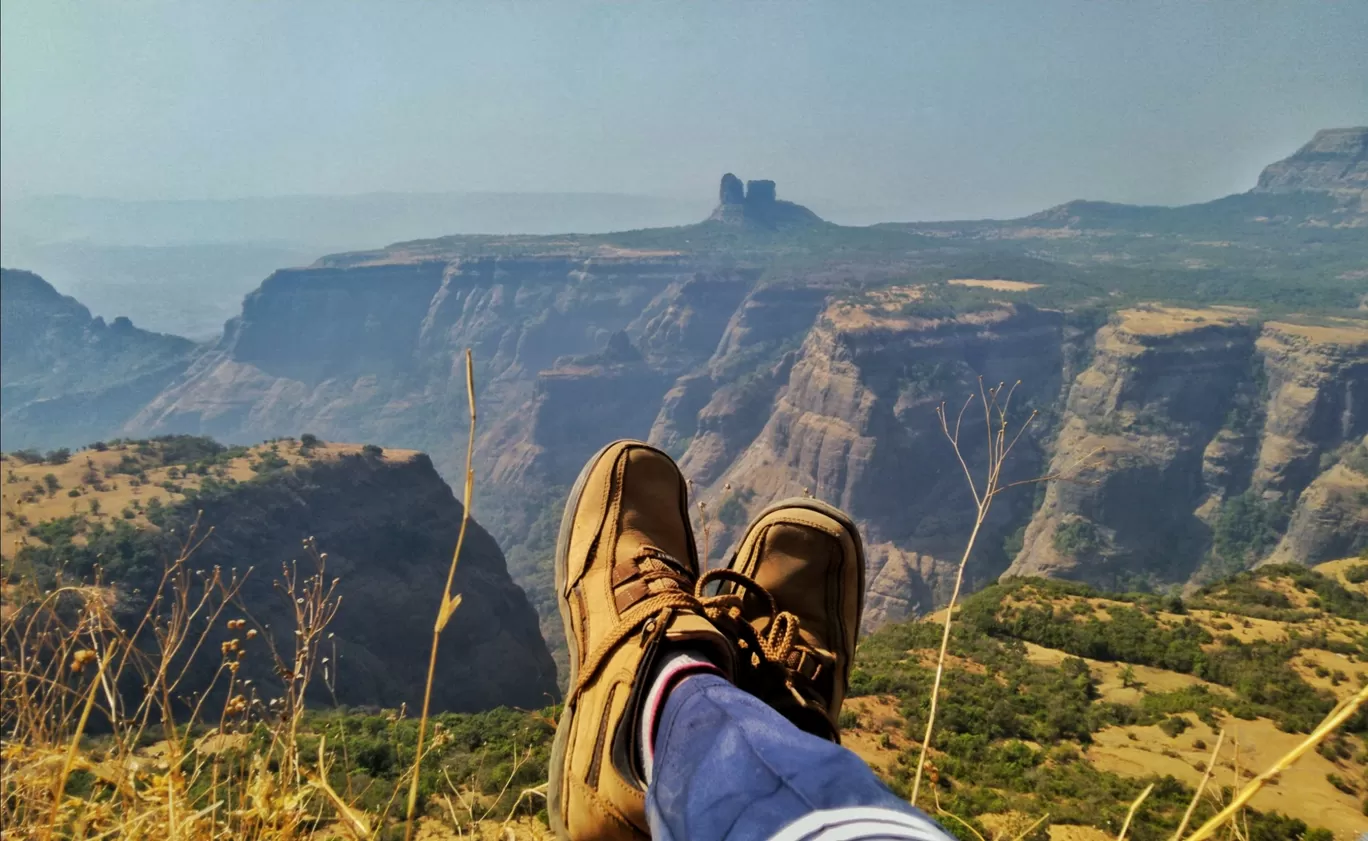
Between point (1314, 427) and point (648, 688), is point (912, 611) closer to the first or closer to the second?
point (1314, 427)

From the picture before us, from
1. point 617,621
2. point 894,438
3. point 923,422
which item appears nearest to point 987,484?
point 617,621

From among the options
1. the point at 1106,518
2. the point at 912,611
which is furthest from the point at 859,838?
the point at 1106,518

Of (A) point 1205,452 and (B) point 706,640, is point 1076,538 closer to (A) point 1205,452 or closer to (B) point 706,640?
(A) point 1205,452

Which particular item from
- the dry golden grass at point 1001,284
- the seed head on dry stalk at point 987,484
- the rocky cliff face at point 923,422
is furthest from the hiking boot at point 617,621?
the dry golden grass at point 1001,284

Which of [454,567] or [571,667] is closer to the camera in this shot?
[454,567]

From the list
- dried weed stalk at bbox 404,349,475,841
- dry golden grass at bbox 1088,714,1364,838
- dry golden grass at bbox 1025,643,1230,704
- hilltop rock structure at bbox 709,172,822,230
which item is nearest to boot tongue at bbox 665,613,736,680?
dried weed stalk at bbox 404,349,475,841

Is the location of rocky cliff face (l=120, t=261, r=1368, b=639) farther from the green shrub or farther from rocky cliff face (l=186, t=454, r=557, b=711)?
rocky cliff face (l=186, t=454, r=557, b=711)
